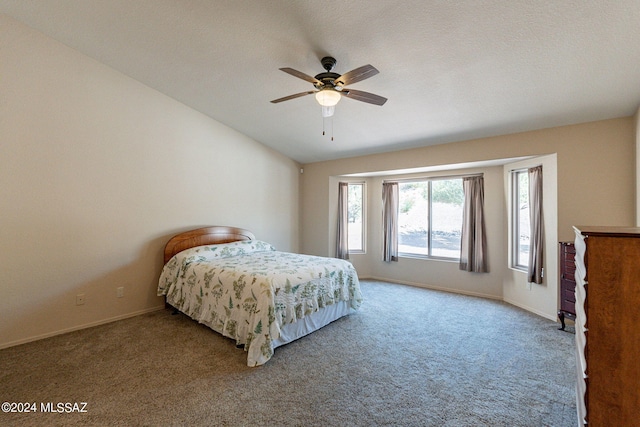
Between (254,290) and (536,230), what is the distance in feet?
12.3

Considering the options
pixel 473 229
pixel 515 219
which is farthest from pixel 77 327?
pixel 515 219

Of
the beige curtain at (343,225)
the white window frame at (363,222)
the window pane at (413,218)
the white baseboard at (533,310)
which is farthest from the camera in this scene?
the white window frame at (363,222)

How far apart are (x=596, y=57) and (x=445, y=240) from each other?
3.32 m

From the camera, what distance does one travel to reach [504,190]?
4.37 m

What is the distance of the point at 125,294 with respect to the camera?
11.9 ft

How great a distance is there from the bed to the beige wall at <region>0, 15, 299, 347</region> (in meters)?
0.46

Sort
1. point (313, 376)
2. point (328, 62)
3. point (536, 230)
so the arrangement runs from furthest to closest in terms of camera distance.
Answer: point (536, 230), point (328, 62), point (313, 376)

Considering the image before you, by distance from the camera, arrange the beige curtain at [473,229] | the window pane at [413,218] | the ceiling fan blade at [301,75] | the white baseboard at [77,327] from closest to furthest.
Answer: the ceiling fan blade at [301,75] → the white baseboard at [77,327] → the beige curtain at [473,229] → the window pane at [413,218]

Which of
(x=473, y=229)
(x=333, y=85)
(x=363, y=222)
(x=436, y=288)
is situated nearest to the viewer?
(x=333, y=85)

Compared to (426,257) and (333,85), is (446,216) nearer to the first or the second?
(426,257)

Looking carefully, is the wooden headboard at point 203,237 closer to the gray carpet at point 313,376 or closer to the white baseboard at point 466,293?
the gray carpet at point 313,376

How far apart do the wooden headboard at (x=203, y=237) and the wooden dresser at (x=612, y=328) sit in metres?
4.21

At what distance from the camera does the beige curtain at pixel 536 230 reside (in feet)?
12.2

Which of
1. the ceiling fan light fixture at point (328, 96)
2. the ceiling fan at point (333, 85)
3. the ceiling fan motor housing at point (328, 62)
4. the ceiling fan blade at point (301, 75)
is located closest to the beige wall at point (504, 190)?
the ceiling fan at point (333, 85)
